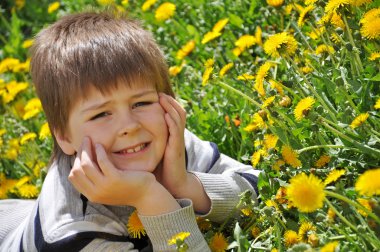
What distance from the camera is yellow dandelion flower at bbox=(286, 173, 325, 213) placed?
5.04 feet

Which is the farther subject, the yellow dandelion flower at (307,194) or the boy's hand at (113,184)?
the boy's hand at (113,184)

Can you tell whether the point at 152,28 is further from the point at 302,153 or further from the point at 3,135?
the point at 302,153

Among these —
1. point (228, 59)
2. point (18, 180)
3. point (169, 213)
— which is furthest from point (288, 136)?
point (18, 180)

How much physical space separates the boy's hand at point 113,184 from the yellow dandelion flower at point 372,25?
0.66 metres

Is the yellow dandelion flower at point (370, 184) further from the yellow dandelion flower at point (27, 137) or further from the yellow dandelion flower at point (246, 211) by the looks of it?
the yellow dandelion flower at point (27, 137)

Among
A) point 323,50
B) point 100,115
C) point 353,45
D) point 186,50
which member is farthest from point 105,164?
point 186,50

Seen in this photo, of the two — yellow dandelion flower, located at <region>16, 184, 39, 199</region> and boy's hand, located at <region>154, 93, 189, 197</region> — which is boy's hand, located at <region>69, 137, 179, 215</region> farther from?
yellow dandelion flower, located at <region>16, 184, 39, 199</region>

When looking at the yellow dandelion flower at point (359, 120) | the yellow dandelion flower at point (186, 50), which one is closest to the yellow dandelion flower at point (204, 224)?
the yellow dandelion flower at point (359, 120)

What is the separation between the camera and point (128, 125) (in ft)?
6.76

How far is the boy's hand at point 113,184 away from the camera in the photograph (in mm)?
2014

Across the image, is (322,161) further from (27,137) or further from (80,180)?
(27,137)

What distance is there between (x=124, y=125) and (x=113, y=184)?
0.16 m

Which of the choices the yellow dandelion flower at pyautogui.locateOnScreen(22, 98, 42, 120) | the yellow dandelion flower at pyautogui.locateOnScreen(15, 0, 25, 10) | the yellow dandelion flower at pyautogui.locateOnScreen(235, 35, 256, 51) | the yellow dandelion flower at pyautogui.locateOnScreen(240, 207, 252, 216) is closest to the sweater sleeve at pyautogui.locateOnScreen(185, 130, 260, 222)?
the yellow dandelion flower at pyautogui.locateOnScreen(240, 207, 252, 216)

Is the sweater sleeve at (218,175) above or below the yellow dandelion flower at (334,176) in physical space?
below
